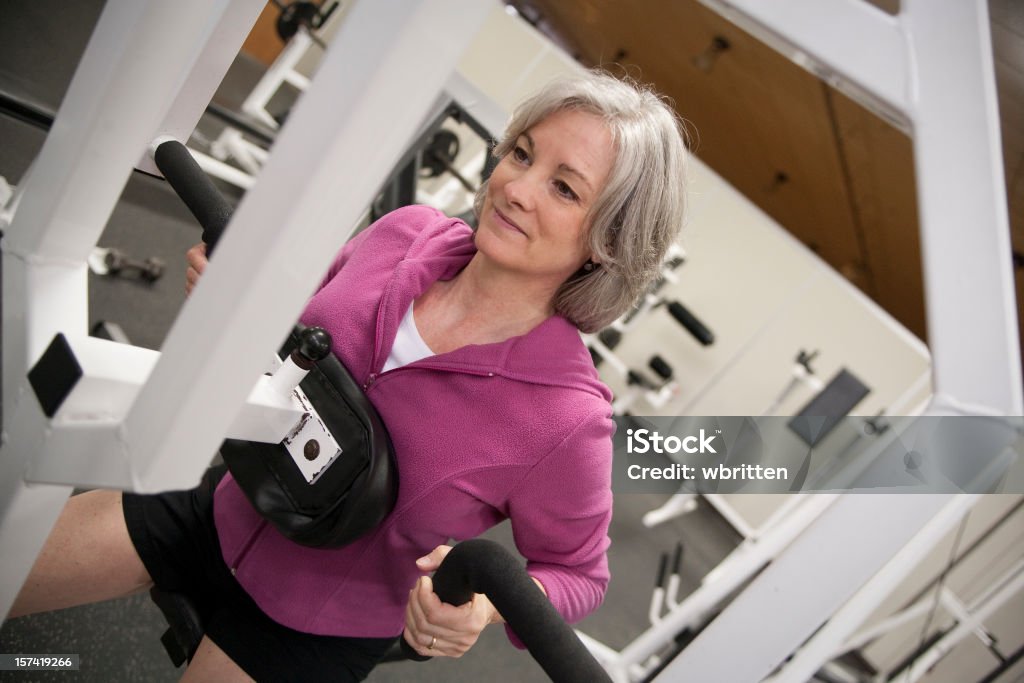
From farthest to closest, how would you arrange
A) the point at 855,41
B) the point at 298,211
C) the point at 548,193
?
the point at 548,193 → the point at 855,41 → the point at 298,211

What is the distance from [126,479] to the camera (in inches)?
21.5

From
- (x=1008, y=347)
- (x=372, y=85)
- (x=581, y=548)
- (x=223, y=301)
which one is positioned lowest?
(x=581, y=548)

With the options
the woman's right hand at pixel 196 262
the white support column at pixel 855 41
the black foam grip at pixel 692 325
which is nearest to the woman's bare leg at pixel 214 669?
the woman's right hand at pixel 196 262

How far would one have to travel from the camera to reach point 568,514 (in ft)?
3.46

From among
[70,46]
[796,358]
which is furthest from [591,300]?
[70,46]

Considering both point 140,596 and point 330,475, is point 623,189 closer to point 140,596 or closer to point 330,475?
point 330,475

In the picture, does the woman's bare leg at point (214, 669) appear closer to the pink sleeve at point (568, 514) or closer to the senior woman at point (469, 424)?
the senior woman at point (469, 424)

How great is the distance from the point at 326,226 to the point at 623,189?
0.64m

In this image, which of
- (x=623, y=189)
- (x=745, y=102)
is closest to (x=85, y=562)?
(x=623, y=189)

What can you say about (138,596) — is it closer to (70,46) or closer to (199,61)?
(199,61)

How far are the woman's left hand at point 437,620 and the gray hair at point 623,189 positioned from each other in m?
0.48

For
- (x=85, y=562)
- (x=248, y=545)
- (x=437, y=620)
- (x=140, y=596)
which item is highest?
(x=437, y=620)

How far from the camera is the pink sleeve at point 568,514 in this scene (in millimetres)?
1052

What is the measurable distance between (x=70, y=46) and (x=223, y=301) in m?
3.82
